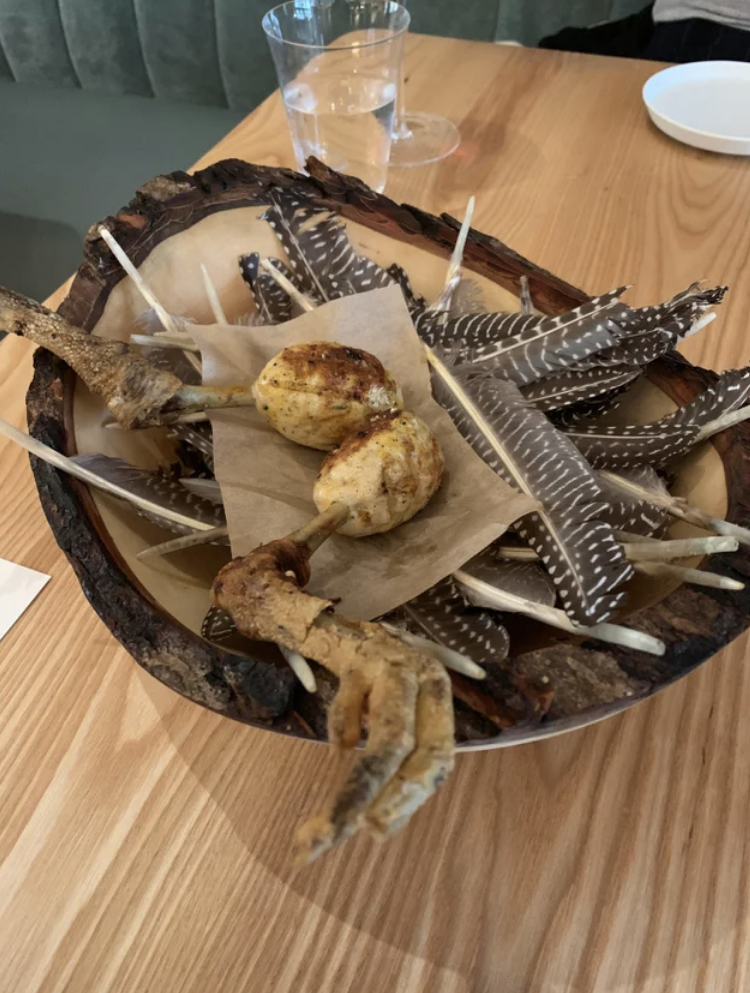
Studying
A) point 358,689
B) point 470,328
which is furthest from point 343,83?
point 358,689

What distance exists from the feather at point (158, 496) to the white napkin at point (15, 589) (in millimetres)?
160

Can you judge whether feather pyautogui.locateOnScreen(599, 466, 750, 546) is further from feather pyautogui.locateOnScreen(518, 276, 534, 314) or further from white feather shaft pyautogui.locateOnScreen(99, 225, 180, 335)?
white feather shaft pyautogui.locateOnScreen(99, 225, 180, 335)

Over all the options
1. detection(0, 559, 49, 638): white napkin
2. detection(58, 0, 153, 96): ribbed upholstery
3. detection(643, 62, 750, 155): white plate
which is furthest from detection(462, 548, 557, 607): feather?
detection(58, 0, 153, 96): ribbed upholstery

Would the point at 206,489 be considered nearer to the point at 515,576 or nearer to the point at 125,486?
the point at 125,486

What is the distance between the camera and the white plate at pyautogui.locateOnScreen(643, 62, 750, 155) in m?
1.03

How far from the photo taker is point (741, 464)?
45 centimetres

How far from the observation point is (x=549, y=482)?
1.54 ft

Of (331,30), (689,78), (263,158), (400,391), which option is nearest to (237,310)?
(400,391)

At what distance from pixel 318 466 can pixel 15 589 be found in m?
0.27

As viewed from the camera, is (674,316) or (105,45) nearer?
(674,316)

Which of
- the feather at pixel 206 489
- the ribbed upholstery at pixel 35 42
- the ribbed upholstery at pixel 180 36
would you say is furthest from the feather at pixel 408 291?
the ribbed upholstery at pixel 35 42

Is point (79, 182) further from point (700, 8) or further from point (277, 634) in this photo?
point (277, 634)

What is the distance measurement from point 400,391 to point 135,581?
0.23 m

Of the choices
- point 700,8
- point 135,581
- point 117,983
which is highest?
point 700,8
